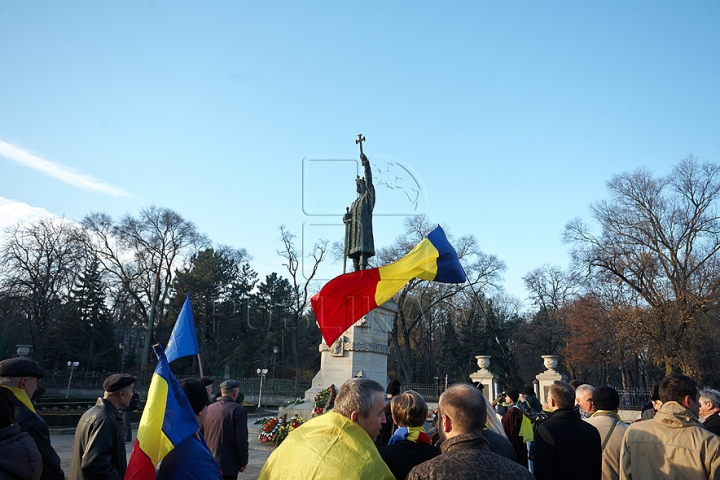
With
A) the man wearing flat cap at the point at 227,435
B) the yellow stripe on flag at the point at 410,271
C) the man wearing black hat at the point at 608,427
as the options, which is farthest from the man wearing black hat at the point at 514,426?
the man wearing flat cap at the point at 227,435

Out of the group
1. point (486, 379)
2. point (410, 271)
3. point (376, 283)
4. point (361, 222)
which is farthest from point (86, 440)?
point (486, 379)

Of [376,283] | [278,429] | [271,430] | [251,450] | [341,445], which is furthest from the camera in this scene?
[271,430]

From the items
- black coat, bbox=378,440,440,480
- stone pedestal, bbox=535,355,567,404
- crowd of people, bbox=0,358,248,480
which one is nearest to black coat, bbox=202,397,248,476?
crowd of people, bbox=0,358,248,480

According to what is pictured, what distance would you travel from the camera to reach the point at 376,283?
387 inches

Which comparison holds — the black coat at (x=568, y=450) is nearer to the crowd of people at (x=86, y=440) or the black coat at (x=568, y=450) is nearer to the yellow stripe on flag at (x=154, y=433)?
the crowd of people at (x=86, y=440)

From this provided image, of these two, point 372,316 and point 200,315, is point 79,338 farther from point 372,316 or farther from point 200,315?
point 372,316

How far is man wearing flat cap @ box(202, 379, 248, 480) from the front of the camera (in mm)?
5555

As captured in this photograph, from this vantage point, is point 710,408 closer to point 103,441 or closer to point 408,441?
point 408,441

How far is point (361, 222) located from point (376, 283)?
4.69 meters

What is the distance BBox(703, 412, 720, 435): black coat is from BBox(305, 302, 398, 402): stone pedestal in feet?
29.8

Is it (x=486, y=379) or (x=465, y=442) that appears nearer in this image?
(x=465, y=442)

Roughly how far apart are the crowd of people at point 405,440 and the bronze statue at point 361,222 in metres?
8.95

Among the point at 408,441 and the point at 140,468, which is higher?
the point at 408,441

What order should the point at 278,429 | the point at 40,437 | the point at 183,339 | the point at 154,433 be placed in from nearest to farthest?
the point at 154,433, the point at 40,437, the point at 183,339, the point at 278,429
